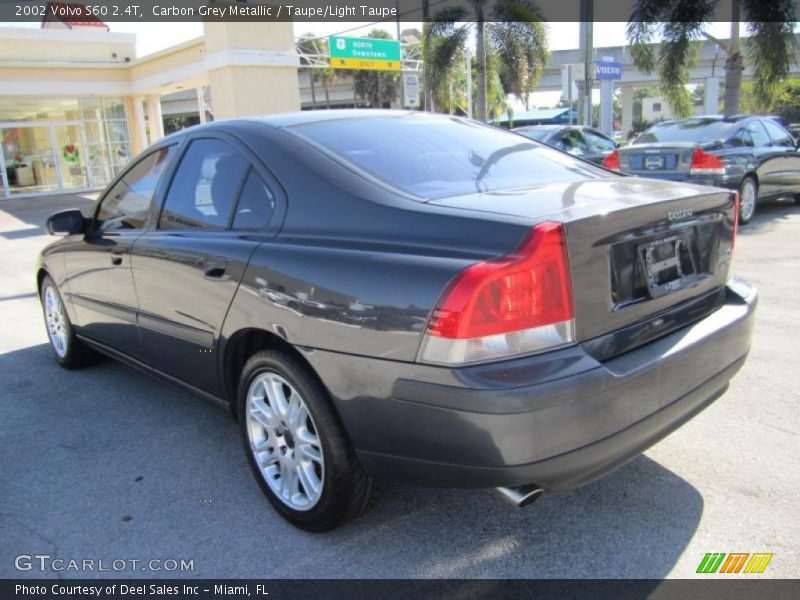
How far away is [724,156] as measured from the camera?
9188mm

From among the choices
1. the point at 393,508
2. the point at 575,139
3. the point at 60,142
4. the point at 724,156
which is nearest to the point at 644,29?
the point at 575,139

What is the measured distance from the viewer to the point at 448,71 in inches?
849

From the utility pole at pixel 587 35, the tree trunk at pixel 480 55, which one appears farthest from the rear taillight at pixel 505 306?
the tree trunk at pixel 480 55

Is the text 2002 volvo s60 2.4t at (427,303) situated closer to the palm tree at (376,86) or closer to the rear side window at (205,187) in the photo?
the rear side window at (205,187)

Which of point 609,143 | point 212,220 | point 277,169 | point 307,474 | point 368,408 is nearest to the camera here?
point 368,408

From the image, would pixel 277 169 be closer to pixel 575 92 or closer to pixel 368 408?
pixel 368 408

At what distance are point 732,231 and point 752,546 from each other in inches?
52.0

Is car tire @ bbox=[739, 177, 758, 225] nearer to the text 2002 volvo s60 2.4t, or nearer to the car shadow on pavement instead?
the text 2002 volvo s60 2.4t

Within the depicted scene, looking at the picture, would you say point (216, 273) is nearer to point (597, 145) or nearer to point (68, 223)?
point (68, 223)

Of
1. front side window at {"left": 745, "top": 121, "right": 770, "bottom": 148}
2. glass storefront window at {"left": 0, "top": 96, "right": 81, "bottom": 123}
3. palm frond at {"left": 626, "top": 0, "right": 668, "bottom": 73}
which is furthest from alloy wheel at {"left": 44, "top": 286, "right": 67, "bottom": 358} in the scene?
glass storefront window at {"left": 0, "top": 96, "right": 81, "bottom": 123}

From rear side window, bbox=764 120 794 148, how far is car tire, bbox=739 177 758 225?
114 cm

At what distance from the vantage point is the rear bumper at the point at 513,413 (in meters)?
2.11

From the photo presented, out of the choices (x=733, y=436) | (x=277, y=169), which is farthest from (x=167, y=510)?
(x=733, y=436)

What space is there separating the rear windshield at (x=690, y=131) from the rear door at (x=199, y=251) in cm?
811
